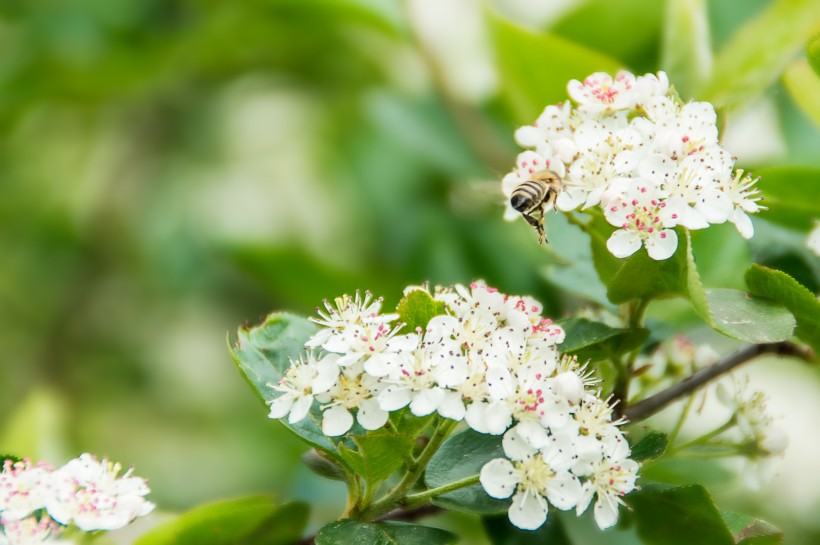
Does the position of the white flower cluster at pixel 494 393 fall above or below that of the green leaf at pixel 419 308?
below

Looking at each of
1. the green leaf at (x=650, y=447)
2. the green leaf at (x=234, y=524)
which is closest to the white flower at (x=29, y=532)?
the green leaf at (x=234, y=524)

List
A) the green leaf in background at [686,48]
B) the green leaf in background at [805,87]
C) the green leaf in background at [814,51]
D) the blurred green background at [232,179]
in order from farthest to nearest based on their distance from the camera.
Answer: the blurred green background at [232,179], the green leaf in background at [686,48], the green leaf in background at [805,87], the green leaf in background at [814,51]

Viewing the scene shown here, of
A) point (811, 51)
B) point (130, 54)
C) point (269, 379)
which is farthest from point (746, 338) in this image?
point (130, 54)

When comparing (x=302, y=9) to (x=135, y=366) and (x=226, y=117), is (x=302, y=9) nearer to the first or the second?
(x=226, y=117)

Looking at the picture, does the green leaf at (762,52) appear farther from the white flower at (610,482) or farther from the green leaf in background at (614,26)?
the white flower at (610,482)

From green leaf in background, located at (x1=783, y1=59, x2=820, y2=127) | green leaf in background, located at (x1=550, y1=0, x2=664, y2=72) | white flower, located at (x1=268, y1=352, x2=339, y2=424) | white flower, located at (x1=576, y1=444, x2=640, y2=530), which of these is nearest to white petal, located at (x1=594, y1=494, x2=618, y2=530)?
white flower, located at (x1=576, y1=444, x2=640, y2=530)

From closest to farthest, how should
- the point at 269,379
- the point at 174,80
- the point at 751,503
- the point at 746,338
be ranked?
the point at 746,338 → the point at 269,379 → the point at 751,503 → the point at 174,80
